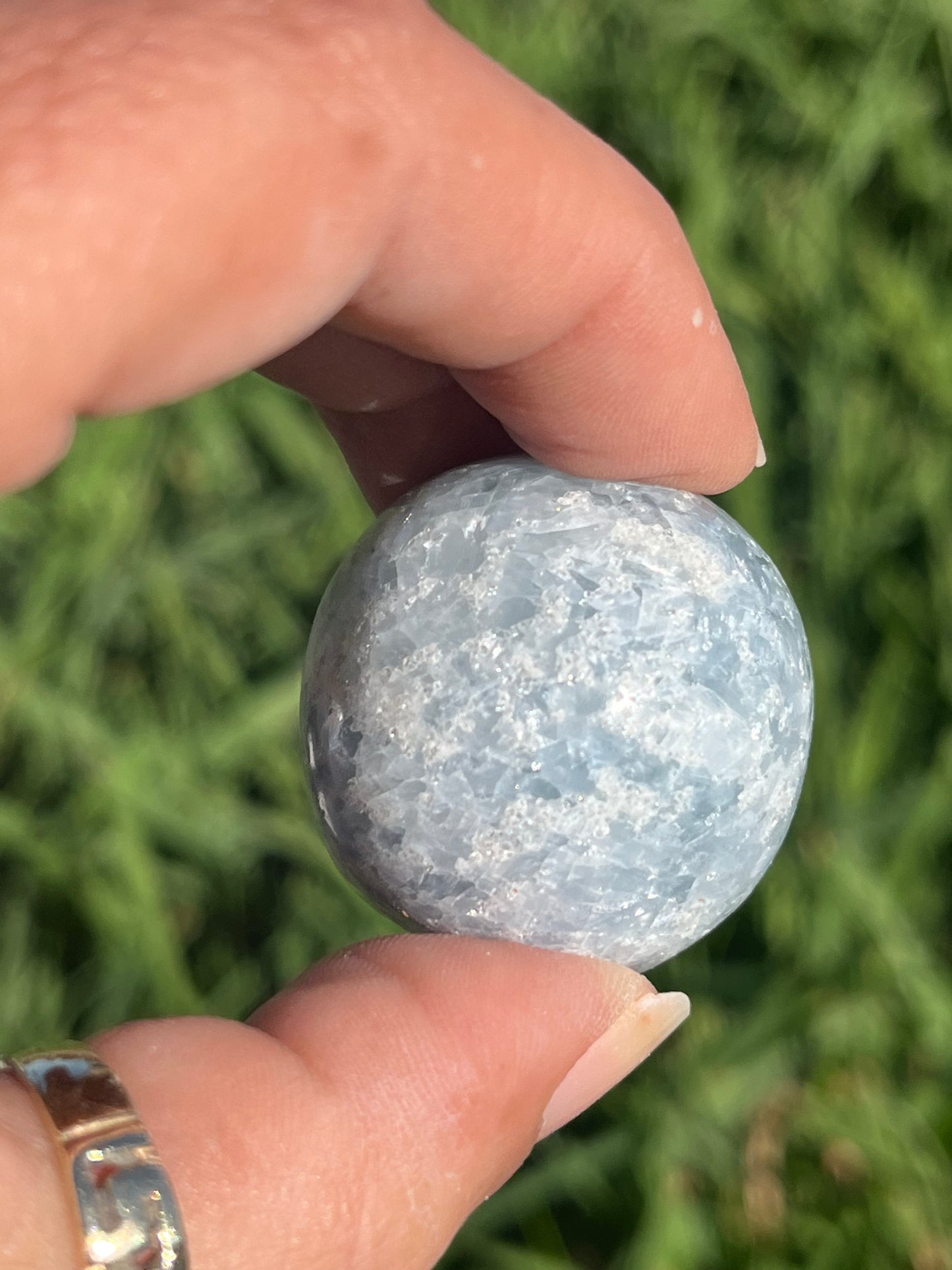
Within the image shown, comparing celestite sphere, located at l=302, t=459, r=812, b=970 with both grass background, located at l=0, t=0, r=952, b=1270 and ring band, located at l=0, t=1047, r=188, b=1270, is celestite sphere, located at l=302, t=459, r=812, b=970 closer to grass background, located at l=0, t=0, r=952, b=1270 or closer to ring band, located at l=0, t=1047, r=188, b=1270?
ring band, located at l=0, t=1047, r=188, b=1270

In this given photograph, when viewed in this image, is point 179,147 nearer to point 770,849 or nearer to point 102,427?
point 770,849

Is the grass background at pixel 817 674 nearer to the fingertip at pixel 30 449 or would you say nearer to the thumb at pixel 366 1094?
the thumb at pixel 366 1094

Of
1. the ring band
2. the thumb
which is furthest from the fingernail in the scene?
the ring band

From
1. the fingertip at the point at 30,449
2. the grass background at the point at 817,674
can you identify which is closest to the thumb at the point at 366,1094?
the fingertip at the point at 30,449

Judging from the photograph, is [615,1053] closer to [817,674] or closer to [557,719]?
[557,719]

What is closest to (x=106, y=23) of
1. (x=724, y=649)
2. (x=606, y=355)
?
(x=606, y=355)
